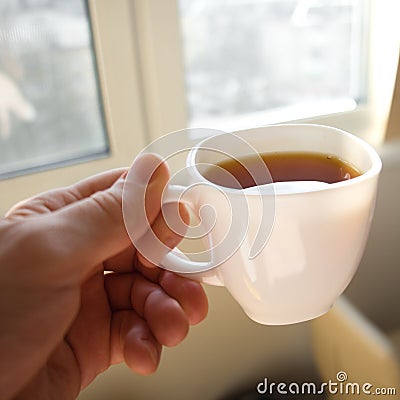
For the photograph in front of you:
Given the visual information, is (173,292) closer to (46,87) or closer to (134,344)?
(134,344)

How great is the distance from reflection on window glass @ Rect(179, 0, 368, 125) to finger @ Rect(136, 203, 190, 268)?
403mm

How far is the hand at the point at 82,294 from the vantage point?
0.45 m

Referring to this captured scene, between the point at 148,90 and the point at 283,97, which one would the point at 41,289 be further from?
the point at 283,97

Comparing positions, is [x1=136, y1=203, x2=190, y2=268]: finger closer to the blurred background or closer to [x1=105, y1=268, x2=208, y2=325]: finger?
[x1=105, y1=268, x2=208, y2=325]: finger

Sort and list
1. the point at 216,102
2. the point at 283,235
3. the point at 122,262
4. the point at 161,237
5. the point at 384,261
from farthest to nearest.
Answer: the point at 384,261 < the point at 216,102 < the point at 122,262 < the point at 161,237 < the point at 283,235

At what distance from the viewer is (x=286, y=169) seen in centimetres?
50

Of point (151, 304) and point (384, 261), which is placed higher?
point (151, 304)

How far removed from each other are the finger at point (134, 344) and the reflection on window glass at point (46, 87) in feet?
A: 1.02

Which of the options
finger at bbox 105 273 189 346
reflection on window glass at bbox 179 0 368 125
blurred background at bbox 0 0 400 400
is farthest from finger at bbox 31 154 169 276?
reflection on window glass at bbox 179 0 368 125

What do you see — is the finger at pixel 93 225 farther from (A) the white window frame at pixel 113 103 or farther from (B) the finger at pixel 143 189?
(A) the white window frame at pixel 113 103

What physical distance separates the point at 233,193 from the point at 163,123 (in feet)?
1.44

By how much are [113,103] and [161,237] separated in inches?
13.1

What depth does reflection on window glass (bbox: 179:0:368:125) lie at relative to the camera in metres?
0.88

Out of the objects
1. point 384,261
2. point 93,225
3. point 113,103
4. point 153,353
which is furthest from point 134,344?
point 384,261
